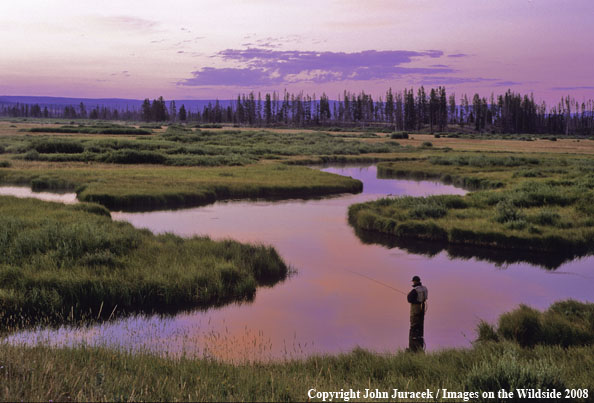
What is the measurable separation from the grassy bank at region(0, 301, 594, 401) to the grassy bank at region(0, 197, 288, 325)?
16.1 feet

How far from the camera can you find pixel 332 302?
15.7 metres

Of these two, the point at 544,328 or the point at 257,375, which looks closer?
the point at 257,375

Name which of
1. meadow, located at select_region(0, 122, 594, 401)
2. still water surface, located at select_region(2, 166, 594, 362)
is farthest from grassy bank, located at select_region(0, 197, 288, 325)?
still water surface, located at select_region(2, 166, 594, 362)

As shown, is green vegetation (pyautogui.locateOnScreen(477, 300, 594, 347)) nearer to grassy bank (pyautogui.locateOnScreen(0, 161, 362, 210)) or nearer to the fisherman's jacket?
the fisherman's jacket

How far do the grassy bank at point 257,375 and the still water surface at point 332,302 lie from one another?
1715 mm

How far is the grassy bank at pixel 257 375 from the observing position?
621 cm

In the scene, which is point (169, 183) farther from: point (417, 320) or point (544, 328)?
point (544, 328)

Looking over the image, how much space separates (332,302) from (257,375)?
312 inches

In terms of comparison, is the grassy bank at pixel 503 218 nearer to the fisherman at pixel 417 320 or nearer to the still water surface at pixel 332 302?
the still water surface at pixel 332 302

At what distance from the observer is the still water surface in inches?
478

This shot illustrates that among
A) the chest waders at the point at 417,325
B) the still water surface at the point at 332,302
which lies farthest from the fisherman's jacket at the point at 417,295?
the still water surface at the point at 332,302

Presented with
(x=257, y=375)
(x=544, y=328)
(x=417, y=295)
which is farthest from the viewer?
(x=544, y=328)

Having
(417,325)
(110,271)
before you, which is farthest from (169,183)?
(417,325)

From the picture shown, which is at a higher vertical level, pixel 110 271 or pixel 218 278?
pixel 110 271
